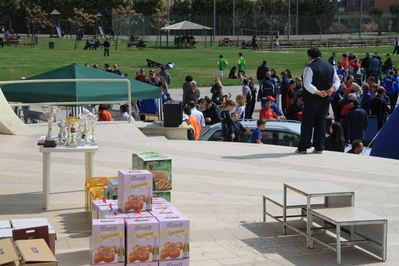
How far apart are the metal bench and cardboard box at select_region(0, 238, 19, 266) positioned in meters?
3.33

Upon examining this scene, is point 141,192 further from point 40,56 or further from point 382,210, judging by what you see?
point 40,56

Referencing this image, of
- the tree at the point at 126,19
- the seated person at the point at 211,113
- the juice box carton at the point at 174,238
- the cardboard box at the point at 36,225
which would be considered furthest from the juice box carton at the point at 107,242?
the tree at the point at 126,19

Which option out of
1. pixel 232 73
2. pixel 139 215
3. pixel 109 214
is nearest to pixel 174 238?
pixel 139 215

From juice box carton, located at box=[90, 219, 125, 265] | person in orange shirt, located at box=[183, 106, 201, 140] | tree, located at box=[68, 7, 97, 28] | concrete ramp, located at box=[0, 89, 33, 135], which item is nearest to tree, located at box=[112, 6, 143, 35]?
tree, located at box=[68, 7, 97, 28]

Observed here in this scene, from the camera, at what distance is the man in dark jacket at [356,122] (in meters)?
16.3

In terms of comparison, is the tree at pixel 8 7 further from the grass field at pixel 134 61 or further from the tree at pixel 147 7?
the grass field at pixel 134 61

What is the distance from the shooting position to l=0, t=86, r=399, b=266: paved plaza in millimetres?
6629

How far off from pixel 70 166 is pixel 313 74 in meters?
4.87

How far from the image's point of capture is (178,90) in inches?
1248

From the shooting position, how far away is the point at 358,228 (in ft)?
22.5

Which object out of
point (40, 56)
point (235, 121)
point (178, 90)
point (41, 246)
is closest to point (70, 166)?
point (235, 121)

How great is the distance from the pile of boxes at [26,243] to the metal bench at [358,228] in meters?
3.00

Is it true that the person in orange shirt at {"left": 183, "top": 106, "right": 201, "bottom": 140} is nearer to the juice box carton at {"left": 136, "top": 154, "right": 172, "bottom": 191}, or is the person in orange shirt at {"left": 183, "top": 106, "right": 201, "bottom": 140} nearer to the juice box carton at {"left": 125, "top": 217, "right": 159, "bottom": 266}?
the juice box carton at {"left": 136, "top": 154, "right": 172, "bottom": 191}

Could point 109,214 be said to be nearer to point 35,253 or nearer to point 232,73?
point 35,253
